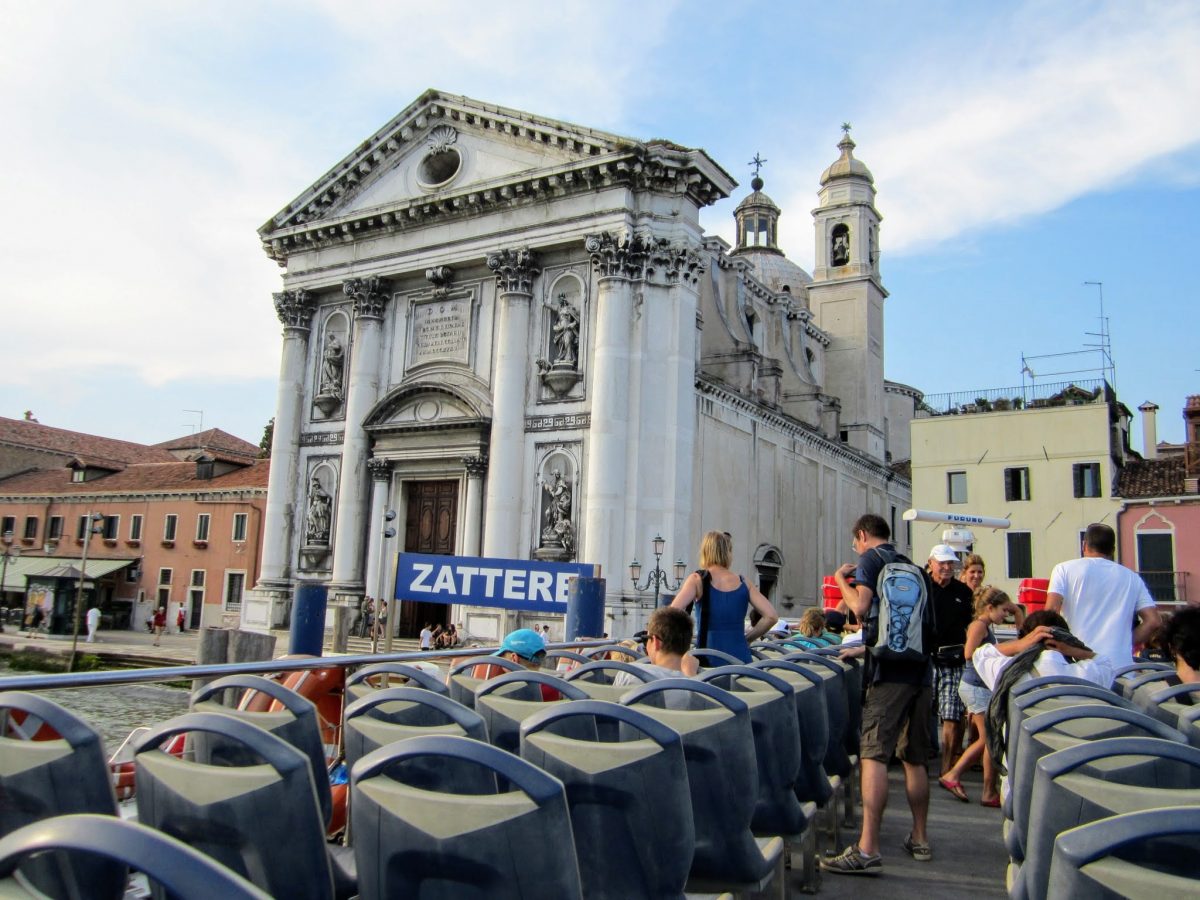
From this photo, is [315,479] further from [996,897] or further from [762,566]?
[996,897]

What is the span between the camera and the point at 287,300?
91.9 feet

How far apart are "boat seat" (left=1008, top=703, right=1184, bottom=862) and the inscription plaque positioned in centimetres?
2218

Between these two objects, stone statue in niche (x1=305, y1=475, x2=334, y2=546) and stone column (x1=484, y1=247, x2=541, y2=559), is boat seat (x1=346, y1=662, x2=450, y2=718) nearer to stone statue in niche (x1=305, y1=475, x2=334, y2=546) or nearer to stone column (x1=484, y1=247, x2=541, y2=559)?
stone column (x1=484, y1=247, x2=541, y2=559)

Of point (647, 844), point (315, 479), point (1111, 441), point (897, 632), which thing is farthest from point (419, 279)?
point (647, 844)

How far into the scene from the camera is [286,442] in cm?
2750

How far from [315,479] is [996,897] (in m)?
24.2

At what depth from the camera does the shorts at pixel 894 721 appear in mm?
5496

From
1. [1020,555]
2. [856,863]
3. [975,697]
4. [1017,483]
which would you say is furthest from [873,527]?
[1017,483]

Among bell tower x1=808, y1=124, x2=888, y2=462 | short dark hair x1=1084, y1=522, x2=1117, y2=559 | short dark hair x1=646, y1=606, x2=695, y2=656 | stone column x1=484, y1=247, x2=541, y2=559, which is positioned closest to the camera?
short dark hair x1=646, y1=606, x2=695, y2=656

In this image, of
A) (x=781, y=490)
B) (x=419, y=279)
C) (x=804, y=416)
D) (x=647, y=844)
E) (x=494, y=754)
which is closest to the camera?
(x=494, y=754)

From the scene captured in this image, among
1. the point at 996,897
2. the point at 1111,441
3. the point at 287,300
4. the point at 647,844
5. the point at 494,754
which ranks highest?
the point at 287,300

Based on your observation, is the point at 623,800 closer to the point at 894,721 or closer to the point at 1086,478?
the point at 894,721

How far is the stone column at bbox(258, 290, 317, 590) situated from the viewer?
26.9 m

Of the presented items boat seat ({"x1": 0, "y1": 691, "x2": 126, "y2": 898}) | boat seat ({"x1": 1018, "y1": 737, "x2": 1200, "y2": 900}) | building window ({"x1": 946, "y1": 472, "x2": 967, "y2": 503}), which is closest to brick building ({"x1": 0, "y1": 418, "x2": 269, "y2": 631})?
building window ({"x1": 946, "y1": 472, "x2": 967, "y2": 503})
